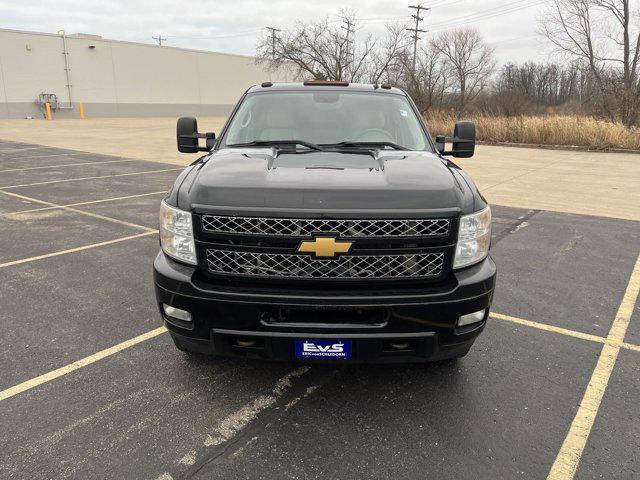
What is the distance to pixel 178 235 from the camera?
269 centimetres

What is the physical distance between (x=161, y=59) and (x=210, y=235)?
4800cm

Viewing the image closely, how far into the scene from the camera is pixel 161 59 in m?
45.2

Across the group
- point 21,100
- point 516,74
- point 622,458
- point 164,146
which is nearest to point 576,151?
point 164,146

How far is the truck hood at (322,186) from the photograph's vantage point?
252 centimetres

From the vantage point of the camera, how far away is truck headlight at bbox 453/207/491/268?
2.64m

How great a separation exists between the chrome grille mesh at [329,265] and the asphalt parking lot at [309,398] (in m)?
0.84

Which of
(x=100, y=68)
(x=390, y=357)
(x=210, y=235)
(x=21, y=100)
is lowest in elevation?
(x=390, y=357)

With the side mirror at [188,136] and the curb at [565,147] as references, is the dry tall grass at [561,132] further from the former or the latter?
the side mirror at [188,136]

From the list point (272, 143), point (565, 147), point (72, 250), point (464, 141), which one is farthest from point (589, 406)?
point (565, 147)

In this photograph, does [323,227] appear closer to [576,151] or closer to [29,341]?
[29,341]

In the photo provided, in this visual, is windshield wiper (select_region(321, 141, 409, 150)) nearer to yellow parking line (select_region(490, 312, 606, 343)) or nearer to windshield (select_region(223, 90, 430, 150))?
windshield (select_region(223, 90, 430, 150))

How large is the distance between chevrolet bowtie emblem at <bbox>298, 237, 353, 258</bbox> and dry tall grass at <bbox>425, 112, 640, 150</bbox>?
18737 mm

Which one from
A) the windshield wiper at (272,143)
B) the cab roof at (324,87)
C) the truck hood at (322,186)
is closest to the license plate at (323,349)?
the truck hood at (322,186)

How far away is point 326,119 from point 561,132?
17886 millimetres
